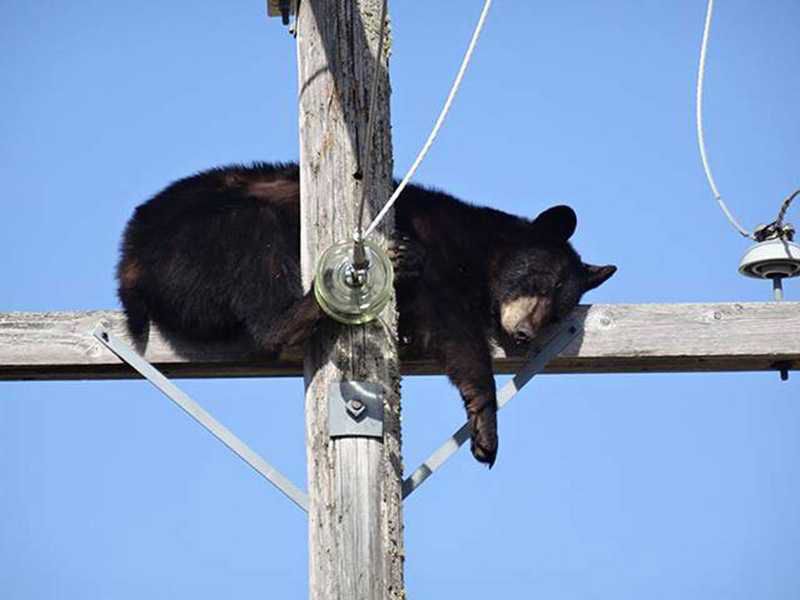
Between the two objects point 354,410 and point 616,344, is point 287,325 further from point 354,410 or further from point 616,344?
point 616,344

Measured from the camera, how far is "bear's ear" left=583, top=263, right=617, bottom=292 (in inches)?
313

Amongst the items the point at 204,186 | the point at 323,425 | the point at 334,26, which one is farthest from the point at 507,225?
the point at 323,425

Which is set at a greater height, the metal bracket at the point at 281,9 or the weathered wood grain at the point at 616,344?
the metal bracket at the point at 281,9

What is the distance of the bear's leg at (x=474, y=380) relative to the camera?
20.1 ft

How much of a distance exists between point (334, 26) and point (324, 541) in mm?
1878

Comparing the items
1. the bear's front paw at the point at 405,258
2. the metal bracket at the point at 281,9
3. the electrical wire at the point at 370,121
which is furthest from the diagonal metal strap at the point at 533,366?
the metal bracket at the point at 281,9

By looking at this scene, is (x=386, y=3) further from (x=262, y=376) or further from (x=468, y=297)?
(x=468, y=297)

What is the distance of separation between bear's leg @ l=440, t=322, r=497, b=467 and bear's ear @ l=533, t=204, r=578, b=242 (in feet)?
6.32

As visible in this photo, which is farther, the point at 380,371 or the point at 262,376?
the point at 262,376

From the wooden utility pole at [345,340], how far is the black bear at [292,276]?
251mm

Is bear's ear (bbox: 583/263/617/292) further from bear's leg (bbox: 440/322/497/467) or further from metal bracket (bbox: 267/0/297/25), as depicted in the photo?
metal bracket (bbox: 267/0/297/25)

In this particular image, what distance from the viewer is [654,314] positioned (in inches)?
229

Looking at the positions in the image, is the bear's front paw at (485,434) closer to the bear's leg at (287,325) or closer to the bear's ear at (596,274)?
the bear's leg at (287,325)

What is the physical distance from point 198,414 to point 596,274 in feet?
11.3
